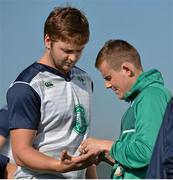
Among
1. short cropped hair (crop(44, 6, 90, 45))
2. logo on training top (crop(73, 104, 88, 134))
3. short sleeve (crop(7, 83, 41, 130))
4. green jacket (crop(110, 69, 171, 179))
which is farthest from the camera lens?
logo on training top (crop(73, 104, 88, 134))

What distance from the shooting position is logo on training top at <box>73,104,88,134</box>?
3762mm

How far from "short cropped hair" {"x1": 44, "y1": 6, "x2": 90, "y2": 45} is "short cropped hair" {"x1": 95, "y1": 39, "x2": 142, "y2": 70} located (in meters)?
0.25

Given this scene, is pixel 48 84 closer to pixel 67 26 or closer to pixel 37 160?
pixel 67 26

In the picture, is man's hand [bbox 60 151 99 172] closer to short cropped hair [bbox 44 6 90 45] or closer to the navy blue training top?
the navy blue training top

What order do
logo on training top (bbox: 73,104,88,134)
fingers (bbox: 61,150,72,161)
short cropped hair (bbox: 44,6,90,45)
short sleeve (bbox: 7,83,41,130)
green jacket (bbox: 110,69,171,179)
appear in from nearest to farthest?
1. green jacket (bbox: 110,69,171,179)
2. fingers (bbox: 61,150,72,161)
3. short sleeve (bbox: 7,83,41,130)
4. short cropped hair (bbox: 44,6,90,45)
5. logo on training top (bbox: 73,104,88,134)

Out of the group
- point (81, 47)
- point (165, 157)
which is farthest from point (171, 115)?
point (81, 47)

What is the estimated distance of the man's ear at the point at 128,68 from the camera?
3729 mm

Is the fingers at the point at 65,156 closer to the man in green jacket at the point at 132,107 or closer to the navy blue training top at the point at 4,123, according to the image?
the man in green jacket at the point at 132,107

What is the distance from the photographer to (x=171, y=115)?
2.89 meters

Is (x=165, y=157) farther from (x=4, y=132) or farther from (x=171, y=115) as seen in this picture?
(x=4, y=132)

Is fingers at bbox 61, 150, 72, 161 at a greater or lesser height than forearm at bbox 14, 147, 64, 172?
greater

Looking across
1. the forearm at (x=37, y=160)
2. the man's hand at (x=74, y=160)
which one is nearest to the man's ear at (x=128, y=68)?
the man's hand at (x=74, y=160)

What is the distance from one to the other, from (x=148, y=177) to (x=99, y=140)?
685 millimetres

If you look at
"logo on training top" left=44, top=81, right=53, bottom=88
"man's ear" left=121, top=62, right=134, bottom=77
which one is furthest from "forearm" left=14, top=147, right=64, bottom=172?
"man's ear" left=121, top=62, right=134, bottom=77
